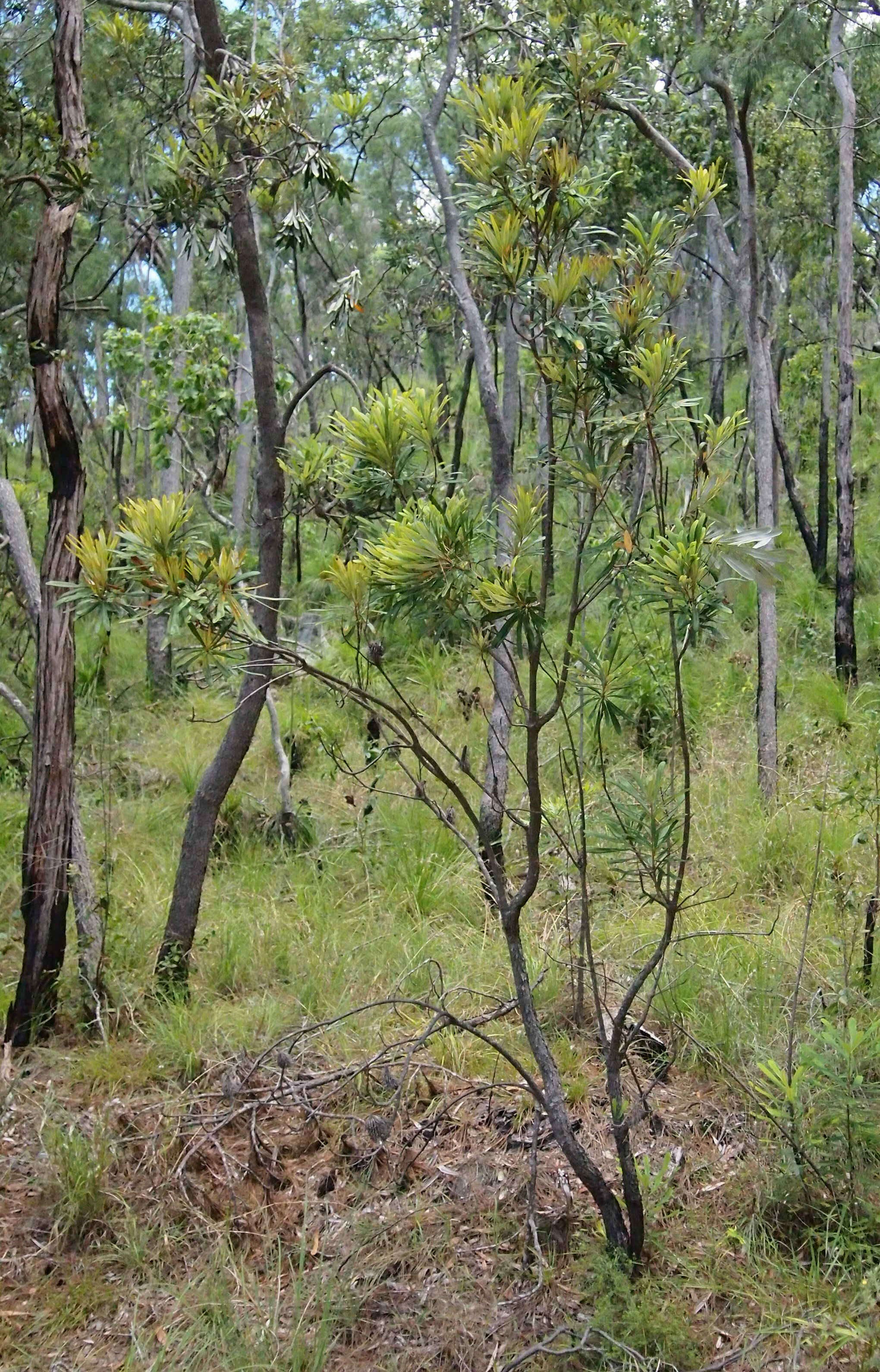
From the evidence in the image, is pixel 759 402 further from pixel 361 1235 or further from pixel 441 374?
pixel 441 374

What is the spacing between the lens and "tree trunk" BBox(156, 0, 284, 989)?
4.22m

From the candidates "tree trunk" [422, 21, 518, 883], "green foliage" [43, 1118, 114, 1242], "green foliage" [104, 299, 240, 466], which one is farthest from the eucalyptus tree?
A: "green foliage" [104, 299, 240, 466]

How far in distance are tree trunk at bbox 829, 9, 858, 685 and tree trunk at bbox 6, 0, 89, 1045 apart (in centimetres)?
597

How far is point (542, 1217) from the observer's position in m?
3.14

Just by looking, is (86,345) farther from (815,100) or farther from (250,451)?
(815,100)

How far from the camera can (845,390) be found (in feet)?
28.1

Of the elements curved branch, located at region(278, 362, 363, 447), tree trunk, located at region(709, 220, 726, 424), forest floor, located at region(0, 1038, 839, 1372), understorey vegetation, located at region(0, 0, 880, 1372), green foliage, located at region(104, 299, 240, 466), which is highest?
tree trunk, located at region(709, 220, 726, 424)

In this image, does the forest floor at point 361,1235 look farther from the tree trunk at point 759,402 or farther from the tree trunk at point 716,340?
the tree trunk at point 716,340

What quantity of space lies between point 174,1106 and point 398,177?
1986 cm

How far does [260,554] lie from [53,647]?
33.8 inches

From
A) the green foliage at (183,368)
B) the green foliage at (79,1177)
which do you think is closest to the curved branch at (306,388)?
the green foliage at (183,368)

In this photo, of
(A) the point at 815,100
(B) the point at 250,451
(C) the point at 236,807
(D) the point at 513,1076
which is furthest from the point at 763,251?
(D) the point at 513,1076

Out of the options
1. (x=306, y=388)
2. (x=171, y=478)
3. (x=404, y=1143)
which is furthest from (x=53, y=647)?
(x=171, y=478)

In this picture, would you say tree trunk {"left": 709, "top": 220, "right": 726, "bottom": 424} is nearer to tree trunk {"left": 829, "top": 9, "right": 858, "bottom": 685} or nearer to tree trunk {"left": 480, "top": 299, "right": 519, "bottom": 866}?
tree trunk {"left": 829, "top": 9, "right": 858, "bottom": 685}
